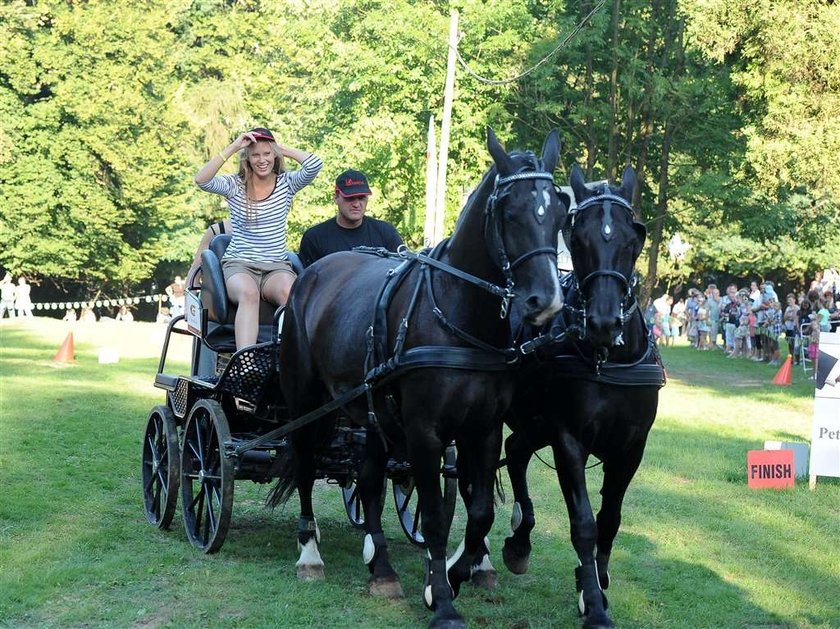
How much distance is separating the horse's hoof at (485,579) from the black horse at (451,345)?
212 millimetres

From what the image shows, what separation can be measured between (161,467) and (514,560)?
9.37ft

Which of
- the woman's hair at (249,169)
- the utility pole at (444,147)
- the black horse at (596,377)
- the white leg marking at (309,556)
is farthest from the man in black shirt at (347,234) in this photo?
the utility pole at (444,147)

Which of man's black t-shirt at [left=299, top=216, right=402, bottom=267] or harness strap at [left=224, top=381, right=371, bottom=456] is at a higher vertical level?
man's black t-shirt at [left=299, top=216, right=402, bottom=267]

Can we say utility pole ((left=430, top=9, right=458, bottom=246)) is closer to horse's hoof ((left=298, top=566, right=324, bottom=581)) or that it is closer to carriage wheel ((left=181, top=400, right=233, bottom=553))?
carriage wheel ((left=181, top=400, right=233, bottom=553))

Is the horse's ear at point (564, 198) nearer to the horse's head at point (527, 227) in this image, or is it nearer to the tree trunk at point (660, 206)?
the horse's head at point (527, 227)

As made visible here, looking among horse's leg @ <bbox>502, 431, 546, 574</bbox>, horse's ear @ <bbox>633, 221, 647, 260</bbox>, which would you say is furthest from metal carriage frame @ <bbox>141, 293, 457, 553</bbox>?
horse's ear @ <bbox>633, 221, 647, 260</bbox>

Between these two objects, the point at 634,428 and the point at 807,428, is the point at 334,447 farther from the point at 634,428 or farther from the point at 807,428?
the point at 807,428

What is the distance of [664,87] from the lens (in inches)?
1050

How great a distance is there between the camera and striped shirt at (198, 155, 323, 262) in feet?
26.8

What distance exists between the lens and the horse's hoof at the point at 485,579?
271 inches

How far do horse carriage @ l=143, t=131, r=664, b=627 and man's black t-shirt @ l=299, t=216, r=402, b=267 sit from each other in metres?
1.01

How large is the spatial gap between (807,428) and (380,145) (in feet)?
58.4

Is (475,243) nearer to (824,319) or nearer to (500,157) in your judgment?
(500,157)

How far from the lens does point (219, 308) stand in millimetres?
8078
